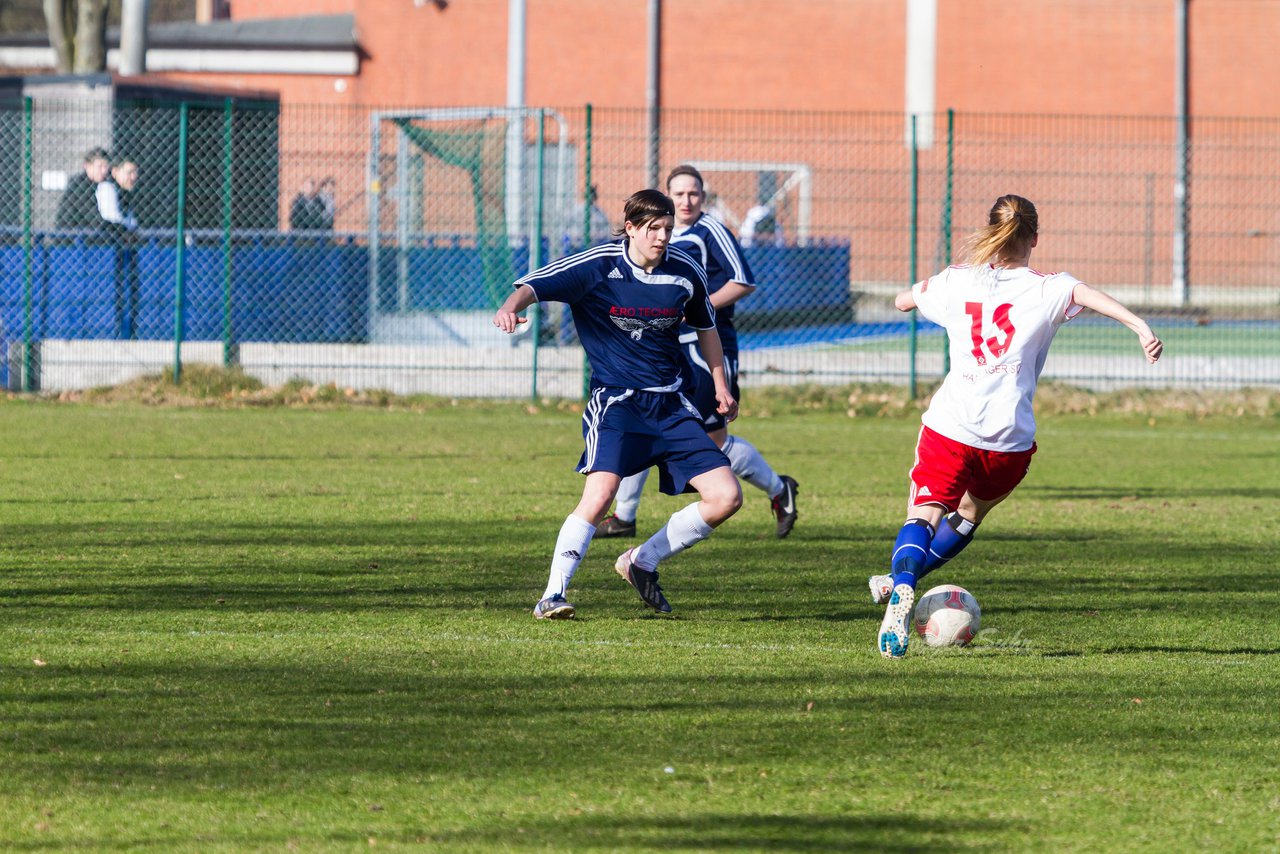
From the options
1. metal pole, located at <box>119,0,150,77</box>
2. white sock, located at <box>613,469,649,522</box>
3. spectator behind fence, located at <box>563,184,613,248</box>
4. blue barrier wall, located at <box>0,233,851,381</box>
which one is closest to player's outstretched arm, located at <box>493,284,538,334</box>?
white sock, located at <box>613,469,649,522</box>

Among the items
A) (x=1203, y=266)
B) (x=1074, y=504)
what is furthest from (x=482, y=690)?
(x=1203, y=266)

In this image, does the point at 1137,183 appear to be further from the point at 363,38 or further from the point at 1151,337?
the point at 363,38

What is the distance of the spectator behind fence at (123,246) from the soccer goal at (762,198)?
5.58 m

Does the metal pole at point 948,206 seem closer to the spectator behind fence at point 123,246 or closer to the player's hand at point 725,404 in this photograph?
the spectator behind fence at point 123,246

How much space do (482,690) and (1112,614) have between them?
2.89m

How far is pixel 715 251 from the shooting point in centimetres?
881

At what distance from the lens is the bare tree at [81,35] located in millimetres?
23531

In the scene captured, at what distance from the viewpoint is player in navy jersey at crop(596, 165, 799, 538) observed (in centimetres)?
851

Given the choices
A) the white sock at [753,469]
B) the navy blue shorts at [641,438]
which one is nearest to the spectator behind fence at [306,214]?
the white sock at [753,469]

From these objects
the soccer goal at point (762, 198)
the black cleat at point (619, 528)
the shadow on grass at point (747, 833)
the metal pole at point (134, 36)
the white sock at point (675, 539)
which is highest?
the metal pole at point (134, 36)

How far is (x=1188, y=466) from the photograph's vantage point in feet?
40.8

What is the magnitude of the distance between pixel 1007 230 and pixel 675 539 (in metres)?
1.78

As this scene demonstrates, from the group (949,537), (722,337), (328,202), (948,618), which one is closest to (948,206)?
(328,202)

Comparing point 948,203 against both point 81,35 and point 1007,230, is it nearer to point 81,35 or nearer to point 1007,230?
point 1007,230
